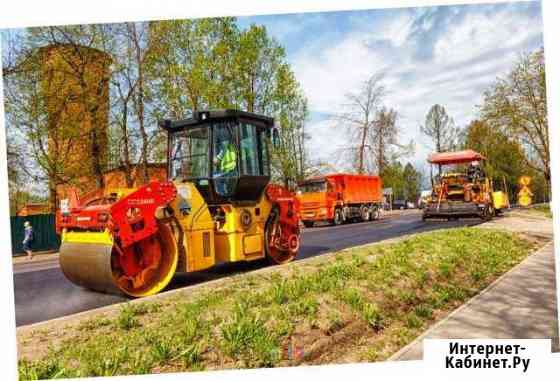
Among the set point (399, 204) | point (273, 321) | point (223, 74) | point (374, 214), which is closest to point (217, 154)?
point (273, 321)

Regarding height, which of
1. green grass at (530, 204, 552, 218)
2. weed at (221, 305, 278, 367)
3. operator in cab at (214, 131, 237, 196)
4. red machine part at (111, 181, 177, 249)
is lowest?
weed at (221, 305, 278, 367)

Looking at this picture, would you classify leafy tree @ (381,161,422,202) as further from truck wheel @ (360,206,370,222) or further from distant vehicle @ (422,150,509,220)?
distant vehicle @ (422,150,509,220)

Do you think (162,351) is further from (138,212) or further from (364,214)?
(364,214)

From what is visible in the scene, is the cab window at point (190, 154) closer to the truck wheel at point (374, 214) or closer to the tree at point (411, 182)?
the truck wheel at point (374, 214)

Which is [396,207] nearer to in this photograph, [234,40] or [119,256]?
[234,40]

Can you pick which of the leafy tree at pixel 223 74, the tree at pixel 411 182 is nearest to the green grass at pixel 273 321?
the leafy tree at pixel 223 74

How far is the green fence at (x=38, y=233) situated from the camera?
16438 millimetres

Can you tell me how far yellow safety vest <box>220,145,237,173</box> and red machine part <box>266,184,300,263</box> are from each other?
122 cm

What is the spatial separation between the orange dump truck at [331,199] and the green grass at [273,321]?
13.3 m

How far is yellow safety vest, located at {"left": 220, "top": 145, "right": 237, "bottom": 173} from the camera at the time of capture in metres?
7.26

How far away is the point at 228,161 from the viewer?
7270mm

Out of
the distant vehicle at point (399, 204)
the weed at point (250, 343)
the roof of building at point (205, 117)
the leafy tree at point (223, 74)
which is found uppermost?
the leafy tree at point (223, 74)

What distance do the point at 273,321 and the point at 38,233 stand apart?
50.1 ft

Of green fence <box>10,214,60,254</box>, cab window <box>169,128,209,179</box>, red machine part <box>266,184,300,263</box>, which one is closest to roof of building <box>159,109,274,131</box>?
cab window <box>169,128,209,179</box>
